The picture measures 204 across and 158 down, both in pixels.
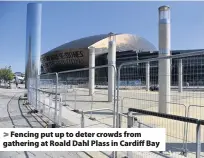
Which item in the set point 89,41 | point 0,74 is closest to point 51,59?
point 89,41

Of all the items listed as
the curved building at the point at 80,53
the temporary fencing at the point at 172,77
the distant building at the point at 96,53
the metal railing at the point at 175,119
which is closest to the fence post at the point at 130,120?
the metal railing at the point at 175,119

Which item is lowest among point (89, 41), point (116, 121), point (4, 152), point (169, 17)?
point (4, 152)

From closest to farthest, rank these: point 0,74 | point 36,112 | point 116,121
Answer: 1. point 116,121
2. point 36,112
3. point 0,74

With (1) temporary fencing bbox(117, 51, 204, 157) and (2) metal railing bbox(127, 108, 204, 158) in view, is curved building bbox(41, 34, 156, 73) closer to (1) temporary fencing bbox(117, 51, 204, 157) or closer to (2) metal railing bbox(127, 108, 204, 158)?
(1) temporary fencing bbox(117, 51, 204, 157)

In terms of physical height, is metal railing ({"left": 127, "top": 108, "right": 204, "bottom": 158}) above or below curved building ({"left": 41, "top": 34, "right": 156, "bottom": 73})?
below

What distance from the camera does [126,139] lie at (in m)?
4.43

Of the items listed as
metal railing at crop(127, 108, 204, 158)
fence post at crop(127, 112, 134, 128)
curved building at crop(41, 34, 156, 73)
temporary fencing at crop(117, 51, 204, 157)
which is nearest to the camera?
metal railing at crop(127, 108, 204, 158)

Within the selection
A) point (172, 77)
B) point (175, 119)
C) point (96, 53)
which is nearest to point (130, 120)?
point (175, 119)

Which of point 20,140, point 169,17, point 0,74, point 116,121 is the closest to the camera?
point 116,121

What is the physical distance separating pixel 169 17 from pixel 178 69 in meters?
8.78

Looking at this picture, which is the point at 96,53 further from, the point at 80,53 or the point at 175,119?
the point at 175,119

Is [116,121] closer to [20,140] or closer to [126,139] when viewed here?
[126,139]

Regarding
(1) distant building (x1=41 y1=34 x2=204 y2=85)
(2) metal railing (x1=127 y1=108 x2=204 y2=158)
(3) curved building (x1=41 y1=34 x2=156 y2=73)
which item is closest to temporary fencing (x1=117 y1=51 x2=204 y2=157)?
(2) metal railing (x1=127 y1=108 x2=204 y2=158)

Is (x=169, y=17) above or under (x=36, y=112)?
above
